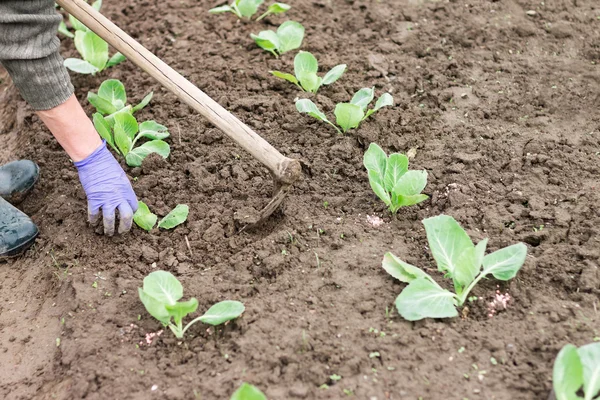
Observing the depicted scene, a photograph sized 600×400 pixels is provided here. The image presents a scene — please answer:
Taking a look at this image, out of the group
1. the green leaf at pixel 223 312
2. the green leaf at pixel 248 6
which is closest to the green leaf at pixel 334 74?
Result: the green leaf at pixel 248 6

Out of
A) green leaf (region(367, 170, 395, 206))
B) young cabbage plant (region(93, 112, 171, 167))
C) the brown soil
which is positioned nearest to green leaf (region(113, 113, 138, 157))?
young cabbage plant (region(93, 112, 171, 167))

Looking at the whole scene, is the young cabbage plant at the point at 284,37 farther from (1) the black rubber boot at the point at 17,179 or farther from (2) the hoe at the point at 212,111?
(1) the black rubber boot at the point at 17,179

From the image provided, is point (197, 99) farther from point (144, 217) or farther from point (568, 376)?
point (568, 376)

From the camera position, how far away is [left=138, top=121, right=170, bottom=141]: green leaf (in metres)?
3.06

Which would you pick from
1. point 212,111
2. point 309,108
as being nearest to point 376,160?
point 309,108

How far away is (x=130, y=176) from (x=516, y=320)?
5.95ft

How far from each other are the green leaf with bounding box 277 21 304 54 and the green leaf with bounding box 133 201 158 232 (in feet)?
4.36

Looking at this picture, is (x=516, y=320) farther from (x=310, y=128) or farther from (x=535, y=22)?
Answer: (x=535, y=22)

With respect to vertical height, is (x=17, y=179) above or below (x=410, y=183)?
below

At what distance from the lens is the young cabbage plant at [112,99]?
10.3 ft

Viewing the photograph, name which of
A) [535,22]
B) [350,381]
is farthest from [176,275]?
[535,22]

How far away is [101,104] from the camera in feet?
10.3

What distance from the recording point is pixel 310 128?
3092 mm

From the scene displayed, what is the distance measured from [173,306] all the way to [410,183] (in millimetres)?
1031
